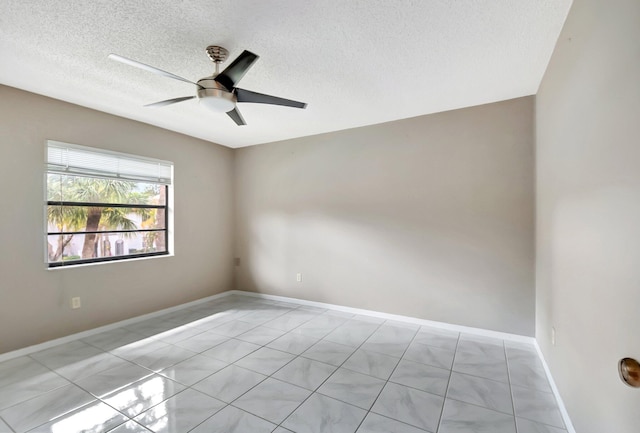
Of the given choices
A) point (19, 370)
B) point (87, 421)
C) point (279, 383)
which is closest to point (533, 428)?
point (279, 383)

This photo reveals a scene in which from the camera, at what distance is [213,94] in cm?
203

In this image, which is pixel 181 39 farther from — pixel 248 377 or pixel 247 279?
pixel 247 279

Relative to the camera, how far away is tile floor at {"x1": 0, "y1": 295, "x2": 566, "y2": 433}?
1822 millimetres

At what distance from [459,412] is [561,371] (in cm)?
74

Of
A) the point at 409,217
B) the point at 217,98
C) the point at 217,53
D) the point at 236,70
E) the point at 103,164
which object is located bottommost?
the point at 409,217

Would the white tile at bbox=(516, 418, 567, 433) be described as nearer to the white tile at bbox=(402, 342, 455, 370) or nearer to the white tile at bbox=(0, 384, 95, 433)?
the white tile at bbox=(402, 342, 455, 370)

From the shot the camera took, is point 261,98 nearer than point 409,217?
Yes

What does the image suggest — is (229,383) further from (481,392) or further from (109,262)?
(109,262)

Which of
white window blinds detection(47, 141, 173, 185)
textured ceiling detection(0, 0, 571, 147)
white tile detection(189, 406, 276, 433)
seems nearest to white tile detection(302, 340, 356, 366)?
white tile detection(189, 406, 276, 433)

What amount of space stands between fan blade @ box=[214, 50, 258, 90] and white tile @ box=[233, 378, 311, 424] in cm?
223

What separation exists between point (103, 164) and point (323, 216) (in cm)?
273

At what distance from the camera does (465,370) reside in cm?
243

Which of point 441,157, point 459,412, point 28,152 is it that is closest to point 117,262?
point 28,152

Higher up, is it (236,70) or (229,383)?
(236,70)
